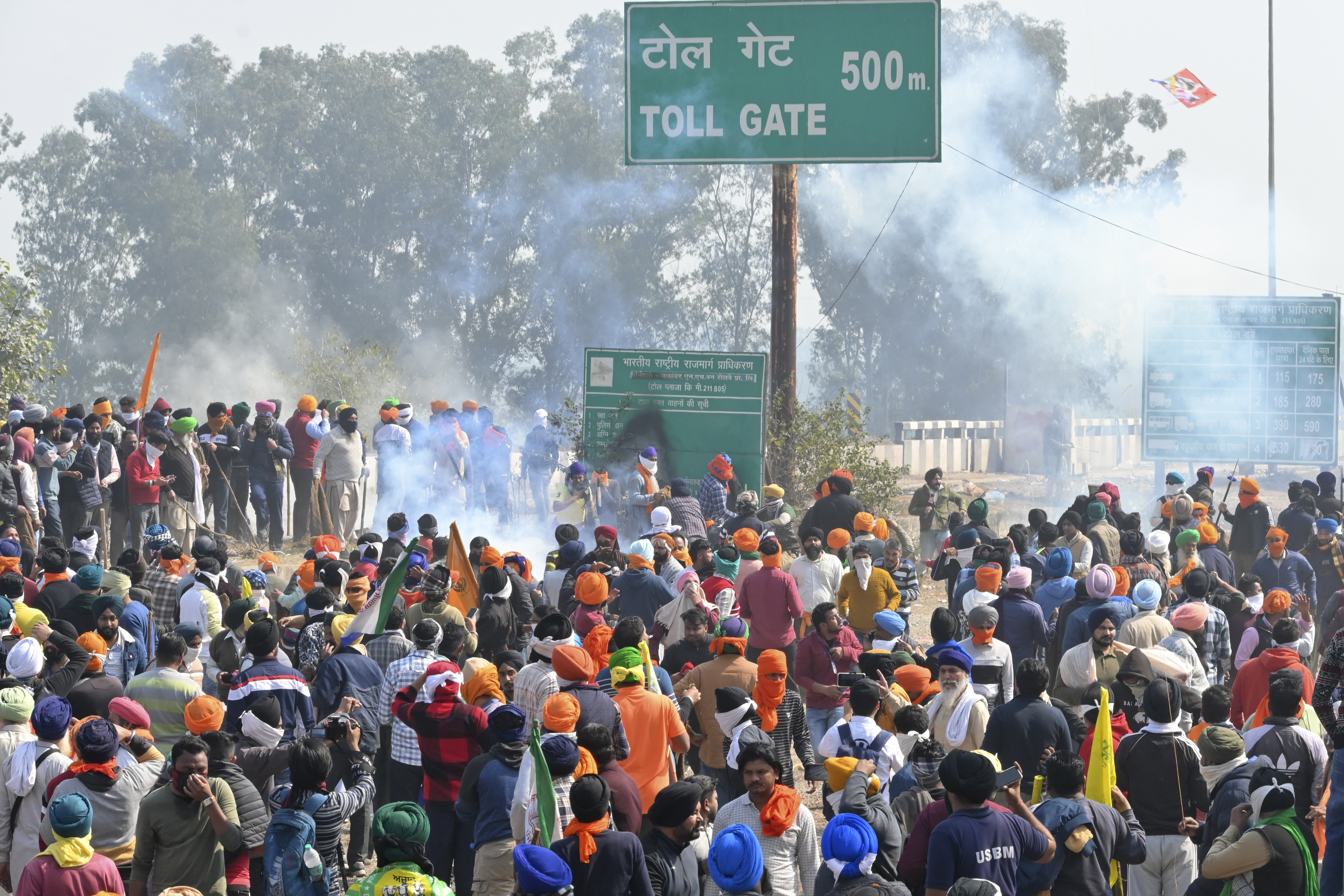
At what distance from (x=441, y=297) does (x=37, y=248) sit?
1474cm

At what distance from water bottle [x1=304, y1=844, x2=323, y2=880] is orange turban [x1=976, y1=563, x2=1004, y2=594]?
533 centimetres

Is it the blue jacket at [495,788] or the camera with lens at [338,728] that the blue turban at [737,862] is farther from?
the camera with lens at [338,728]

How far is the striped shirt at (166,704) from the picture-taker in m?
7.38

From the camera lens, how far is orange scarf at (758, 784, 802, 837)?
5668 millimetres

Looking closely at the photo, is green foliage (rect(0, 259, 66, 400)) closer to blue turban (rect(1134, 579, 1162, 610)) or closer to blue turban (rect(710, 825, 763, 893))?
blue turban (rect(1134, 579, 1162, 610))

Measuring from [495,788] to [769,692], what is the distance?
1.81m

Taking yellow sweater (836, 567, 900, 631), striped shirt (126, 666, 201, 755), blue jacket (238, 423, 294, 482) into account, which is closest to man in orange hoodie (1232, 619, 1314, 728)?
yellow sweater (836, 567, 900, 631)

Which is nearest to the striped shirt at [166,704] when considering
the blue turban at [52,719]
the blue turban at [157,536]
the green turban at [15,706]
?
the green turban at [15,706]

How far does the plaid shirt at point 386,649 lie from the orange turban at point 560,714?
2.12 m

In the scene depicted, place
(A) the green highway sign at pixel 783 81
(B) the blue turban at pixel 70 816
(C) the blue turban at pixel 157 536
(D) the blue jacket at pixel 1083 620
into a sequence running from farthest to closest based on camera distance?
(A) the green highway sign at pixel 783 81
(C) the blue turban at pixel 157 536
(D) the blue jacket at pixel 1083 620
(B) the blue turban at pixel 70 816

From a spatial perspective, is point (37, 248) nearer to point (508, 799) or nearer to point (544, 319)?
point (544, 319)

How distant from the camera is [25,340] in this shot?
72.1 feet

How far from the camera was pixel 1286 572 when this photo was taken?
12.0 metres

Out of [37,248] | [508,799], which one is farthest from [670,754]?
[37,248]
